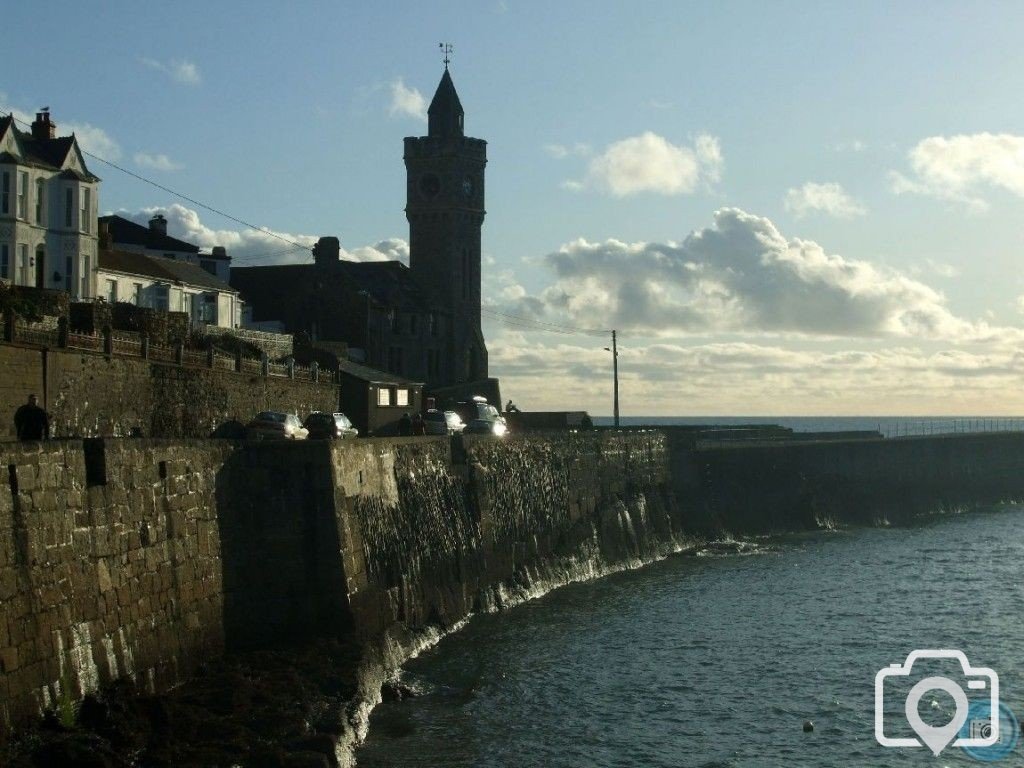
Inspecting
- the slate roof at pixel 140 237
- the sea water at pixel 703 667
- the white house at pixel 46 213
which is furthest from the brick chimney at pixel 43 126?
the sea water at pixel 703 667

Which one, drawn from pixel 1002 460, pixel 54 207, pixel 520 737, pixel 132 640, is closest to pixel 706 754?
pixel 520 737

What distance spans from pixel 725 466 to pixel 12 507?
2184 inches

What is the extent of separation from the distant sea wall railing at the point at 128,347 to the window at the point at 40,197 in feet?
30.9

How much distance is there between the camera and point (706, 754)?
27031 mm

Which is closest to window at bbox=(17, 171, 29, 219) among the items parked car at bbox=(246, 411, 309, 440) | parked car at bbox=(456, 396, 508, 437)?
parked car at bbox=(246, 411, 309, 440)

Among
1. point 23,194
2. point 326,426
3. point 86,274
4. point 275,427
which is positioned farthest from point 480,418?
point 23,194

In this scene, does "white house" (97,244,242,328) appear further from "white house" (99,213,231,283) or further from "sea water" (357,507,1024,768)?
"sea water" (357,507,1024,768)

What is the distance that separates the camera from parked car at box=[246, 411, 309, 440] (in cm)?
4150

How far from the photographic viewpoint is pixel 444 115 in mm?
98125

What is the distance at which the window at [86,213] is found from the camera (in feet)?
180

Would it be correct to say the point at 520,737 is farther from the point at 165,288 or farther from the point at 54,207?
the point at 165,288

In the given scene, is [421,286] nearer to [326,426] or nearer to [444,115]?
[444,115]

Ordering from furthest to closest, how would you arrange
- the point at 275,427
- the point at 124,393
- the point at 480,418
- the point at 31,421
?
1. the point at 480,418
2. the point at 275,427
3. the point at 124,393
4. the point at 31,421

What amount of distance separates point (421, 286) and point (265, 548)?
223ft
